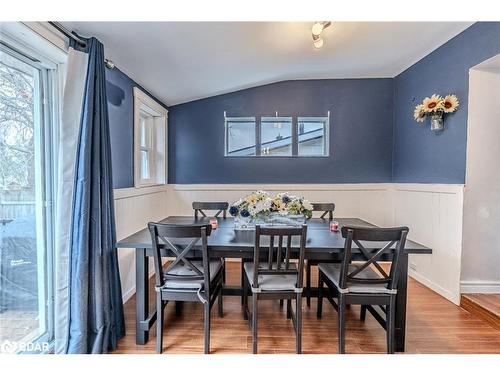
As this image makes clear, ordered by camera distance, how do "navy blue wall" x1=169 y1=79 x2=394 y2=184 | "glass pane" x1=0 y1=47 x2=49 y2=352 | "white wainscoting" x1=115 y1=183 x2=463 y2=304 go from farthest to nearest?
1. "navy blue wall" x1=169 y1=79 x2=394 y2=184
2. "white wainscoting" x1=115 y1=183 x2=463 y2=304
3. "glass pane" x1=0 y1=47 x2=49 y2=352

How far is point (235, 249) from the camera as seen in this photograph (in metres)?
1.93

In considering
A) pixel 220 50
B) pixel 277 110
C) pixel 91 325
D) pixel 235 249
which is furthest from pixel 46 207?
pixel 277 110

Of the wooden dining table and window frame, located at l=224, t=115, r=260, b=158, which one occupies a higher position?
window frame, located at l=224, t=115, r=260, b=158

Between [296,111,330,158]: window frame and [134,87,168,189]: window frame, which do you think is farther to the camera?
[296,111,330,158]: window frame

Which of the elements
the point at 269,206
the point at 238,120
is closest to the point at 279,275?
the point at 269,206

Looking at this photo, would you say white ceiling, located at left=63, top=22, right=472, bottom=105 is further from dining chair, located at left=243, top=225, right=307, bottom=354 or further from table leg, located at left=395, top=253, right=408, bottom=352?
table leg, located at left=395, top=253, right=408, bottom=352

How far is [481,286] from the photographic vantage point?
2.70 metres

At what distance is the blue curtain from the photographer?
72.0 inches

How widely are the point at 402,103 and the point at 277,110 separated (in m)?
1.74

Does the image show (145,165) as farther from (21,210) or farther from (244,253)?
(244,253)

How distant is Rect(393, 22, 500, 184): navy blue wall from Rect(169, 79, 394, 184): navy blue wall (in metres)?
0.26

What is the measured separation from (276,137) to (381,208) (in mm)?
1901

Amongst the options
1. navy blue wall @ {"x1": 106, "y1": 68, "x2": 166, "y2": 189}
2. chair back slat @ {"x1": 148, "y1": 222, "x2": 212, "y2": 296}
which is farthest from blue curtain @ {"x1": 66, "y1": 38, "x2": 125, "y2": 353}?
navy blue wall @ {"x1": 106, "y1": 68, "x2": 166, "y2": 189}
